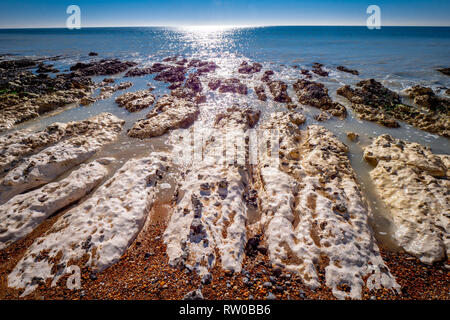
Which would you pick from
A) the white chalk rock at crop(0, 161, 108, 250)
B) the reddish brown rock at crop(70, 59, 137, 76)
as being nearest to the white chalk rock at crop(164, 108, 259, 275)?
the white chalk rock at crop(0, 161, 108, 250)

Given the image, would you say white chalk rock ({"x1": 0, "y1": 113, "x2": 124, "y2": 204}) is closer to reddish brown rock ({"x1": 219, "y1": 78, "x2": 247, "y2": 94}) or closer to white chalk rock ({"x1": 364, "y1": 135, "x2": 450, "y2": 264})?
reddish brown rock ({"x1": 219, "y1": 78, "x2": 247, "y2": 94})

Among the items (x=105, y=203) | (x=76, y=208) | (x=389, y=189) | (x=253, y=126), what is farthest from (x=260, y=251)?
(x=253, y=126)

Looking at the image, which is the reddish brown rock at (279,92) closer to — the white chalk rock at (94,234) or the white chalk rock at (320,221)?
the white chalk rock at (320,221)

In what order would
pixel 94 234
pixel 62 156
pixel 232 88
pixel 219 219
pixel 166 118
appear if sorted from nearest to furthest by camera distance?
pixel 94 234
pixel 219 219
pixel 62 156
pixel 166 118
pixel 232 88

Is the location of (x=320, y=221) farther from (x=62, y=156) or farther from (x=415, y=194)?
(x=62, y=156)

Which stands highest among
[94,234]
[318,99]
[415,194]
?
[318,99]

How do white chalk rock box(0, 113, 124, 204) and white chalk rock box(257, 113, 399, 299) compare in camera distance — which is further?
white chalk rock box(0, 113, 124, 204)

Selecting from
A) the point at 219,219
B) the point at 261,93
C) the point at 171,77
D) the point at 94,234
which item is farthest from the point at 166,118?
the point at 171,77
